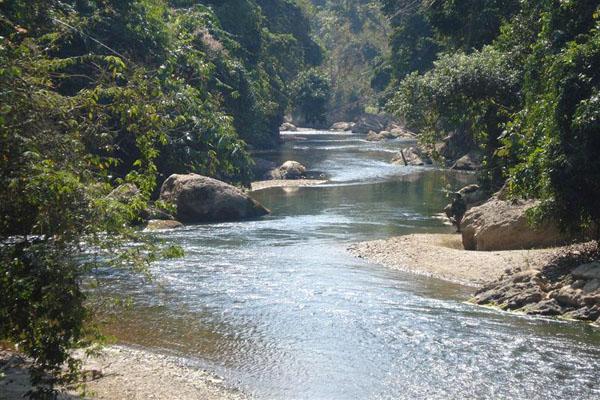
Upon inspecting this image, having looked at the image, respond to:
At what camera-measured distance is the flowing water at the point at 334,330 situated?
1114 centimetres

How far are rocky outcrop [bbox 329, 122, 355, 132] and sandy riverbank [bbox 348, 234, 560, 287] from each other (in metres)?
63.6

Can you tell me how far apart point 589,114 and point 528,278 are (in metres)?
3.63

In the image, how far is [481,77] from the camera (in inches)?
978

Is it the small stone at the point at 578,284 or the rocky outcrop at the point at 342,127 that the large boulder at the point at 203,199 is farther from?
the rocky outcrop at the point at 342,127

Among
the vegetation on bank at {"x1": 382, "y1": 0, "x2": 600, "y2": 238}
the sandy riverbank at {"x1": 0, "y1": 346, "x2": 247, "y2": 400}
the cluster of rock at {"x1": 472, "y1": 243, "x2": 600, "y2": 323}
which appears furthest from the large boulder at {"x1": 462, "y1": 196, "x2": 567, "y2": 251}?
the sandy riverbank at {"x1": 0, "y1": 346, "x2": 247, "y2": 400}

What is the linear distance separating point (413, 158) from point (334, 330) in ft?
115

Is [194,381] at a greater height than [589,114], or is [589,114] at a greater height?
[589,114]

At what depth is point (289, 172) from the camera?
41.5 metres

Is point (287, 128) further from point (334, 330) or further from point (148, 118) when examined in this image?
point (148, 118)

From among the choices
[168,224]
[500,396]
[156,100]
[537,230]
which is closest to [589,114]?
[537,230]

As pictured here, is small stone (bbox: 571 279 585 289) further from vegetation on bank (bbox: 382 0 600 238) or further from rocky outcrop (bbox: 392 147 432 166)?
rocky outcrop (bbox: 392 147 432 166)

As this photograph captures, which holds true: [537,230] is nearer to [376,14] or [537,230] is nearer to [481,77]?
[481,77]

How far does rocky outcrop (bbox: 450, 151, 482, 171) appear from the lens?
41994 millimetres

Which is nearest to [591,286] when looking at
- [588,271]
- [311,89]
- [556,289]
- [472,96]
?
[588,271]
